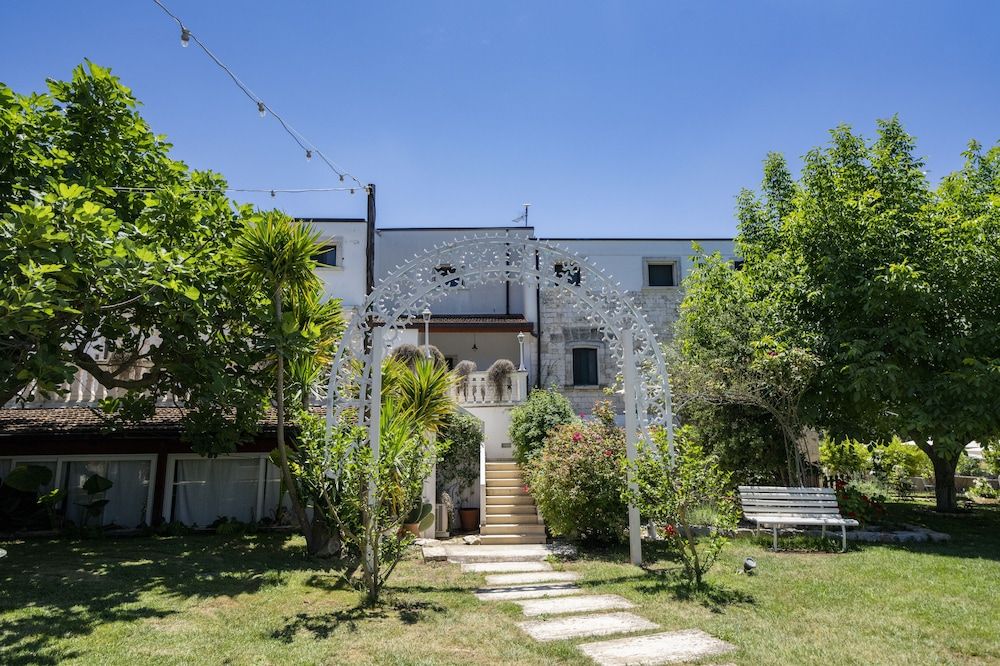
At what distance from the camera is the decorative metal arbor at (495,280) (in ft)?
26.6

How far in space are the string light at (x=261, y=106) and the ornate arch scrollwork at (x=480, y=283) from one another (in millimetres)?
2772

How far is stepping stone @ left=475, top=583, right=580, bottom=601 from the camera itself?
659 centimetres

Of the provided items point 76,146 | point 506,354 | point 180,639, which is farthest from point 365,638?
point 506,354

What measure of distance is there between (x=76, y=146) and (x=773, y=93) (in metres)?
9.76

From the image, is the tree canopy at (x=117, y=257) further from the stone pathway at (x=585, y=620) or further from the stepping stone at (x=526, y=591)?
the stone pathway at (x=585, y=620)

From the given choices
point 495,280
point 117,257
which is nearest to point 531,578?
point 495,280

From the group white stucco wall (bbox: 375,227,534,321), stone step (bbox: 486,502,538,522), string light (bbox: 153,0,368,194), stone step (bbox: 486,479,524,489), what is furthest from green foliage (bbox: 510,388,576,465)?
white stucco wall (bbox: 375,227,534,321)

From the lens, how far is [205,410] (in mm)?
9188

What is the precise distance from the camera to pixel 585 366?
20922 mm

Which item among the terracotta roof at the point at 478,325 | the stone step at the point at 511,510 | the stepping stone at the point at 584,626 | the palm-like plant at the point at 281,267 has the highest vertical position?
the terracotta roof at the point at 478,325

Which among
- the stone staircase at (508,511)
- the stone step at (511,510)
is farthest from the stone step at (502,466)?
the stone step at (511,510)

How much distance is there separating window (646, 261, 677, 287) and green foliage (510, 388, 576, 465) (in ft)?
31.5

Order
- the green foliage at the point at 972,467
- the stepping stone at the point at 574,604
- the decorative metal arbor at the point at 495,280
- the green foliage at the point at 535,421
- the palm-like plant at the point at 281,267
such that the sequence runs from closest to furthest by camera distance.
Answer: the stepping stone at the point at 574,604 < the palm-like plant at the point at 281,267 < the decorative metal arbor at the point at 495,280 < the green foliage at the point at 535,421 < the green foliage at the point at 972,467

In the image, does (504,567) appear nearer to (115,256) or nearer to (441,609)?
(441,609)
